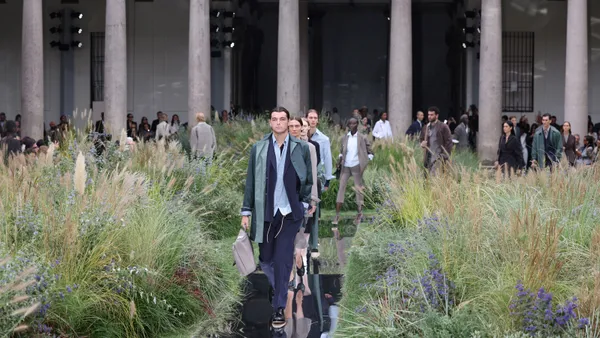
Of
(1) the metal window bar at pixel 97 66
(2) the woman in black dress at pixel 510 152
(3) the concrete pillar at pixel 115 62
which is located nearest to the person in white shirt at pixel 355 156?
(2) the woman in black dress at pixel 510 152

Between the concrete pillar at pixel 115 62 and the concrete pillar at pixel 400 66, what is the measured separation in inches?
260

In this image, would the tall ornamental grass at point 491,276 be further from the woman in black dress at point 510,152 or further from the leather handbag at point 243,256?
the woman in black dress at point 510,152

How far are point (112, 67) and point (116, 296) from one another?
20252mm

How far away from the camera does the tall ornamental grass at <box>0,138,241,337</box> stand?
7885 mm

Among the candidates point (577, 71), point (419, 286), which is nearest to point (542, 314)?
point (419, 286)

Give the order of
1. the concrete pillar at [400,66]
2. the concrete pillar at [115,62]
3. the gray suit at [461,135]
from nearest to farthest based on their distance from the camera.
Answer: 1. the gray suit at [461,135]
2. the concrete pillar at [115,62]
3. the concrete pillar at [400,66]

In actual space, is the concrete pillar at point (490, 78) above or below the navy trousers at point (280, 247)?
above

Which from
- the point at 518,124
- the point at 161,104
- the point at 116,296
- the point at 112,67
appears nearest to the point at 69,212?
the point at 116,296

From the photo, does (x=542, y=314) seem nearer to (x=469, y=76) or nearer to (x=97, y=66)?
(x=469, y=76)

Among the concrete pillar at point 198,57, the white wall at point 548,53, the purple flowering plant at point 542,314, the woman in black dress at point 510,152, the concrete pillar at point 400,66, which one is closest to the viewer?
the purple flowering plant at point 542,314

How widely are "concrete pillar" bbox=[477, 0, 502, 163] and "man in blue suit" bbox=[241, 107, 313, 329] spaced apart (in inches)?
708

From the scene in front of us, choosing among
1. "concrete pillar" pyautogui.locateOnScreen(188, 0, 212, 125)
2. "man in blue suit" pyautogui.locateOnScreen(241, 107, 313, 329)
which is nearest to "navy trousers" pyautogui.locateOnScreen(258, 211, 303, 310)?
"man in blue suit" pyautogui.locateOnScreen(241, 107, 313, 329)

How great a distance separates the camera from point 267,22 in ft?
142

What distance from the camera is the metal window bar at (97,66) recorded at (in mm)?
37156
